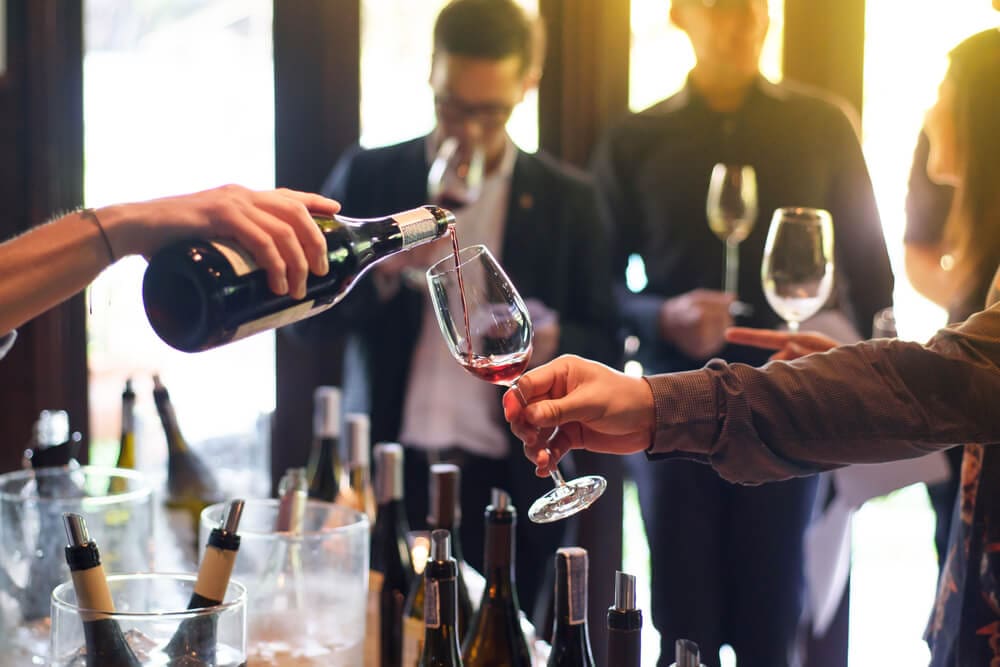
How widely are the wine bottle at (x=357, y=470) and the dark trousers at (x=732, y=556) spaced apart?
88cm

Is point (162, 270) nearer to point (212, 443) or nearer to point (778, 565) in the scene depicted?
point (212, 443)

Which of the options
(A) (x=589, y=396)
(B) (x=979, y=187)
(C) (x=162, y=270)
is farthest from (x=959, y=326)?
(C) (x=162, y=270)

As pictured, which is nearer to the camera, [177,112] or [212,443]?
[212,443]

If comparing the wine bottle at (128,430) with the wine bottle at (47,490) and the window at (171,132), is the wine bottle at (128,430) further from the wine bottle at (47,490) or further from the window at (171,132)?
the window at (171,132)

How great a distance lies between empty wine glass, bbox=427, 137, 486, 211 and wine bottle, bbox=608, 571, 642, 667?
1157 mm

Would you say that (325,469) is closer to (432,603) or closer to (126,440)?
(126,440)

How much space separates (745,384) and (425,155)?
1518 millimetres

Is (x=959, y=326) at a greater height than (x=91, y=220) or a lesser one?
lesser

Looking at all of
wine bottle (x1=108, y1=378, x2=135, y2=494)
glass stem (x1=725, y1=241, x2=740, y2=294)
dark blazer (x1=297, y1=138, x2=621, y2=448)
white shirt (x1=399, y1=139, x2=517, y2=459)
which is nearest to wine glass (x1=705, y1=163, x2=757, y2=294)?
glass stem (x1=725, y1=241, x2=740, y2=294)

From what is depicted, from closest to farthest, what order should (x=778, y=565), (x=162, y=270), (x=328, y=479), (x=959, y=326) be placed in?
1. (x=162, y=270)
2. (x=959, y=326)
3. (x=328, y=479)
4. (x=778, y=565)

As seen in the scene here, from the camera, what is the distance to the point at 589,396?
0.91m

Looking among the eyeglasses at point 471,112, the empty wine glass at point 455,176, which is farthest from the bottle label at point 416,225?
the eyeglasses at point 471,112

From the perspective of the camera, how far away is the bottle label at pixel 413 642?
107 centimetres

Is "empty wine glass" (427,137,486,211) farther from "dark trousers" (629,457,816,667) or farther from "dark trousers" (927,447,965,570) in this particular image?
"dark trousers" (927,447,965,570)
